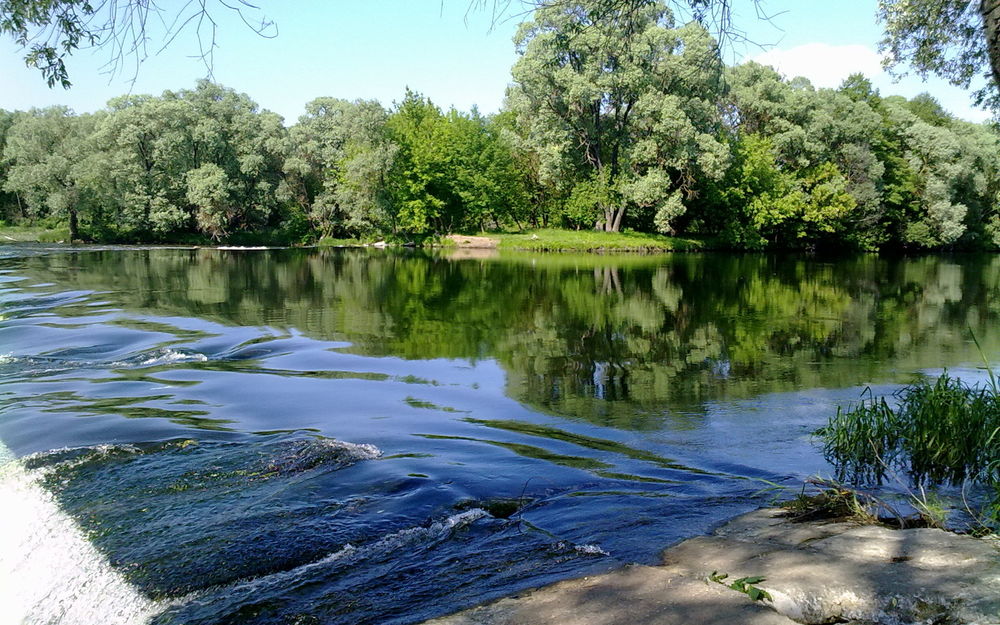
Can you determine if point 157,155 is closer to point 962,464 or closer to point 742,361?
point 742,361

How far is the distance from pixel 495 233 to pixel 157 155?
28.1 metres

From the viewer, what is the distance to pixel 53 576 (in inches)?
223

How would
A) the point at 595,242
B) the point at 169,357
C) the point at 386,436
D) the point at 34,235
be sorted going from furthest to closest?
the point at 34,235 → the point at 595,242 → the point at 169,357 → the point at 386,436

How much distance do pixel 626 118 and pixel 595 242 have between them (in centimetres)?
967

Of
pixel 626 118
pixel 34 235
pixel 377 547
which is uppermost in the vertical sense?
pixel 626 118

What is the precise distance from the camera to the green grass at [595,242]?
54.4m

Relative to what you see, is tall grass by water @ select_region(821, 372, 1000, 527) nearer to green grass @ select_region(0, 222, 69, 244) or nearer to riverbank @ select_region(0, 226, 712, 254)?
riverbank @ select_region(0, 226, 712, 254)

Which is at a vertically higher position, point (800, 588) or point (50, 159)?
point (50, 159)

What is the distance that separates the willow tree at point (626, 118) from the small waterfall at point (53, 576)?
43.2 m

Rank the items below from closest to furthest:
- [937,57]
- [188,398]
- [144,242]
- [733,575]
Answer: [733,575], [188,398], [937,57], [144,242]

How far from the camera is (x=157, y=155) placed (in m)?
54.6

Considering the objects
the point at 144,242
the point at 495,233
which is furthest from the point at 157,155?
the point at 495,233

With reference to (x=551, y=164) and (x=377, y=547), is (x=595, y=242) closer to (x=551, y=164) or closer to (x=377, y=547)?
(x=551, y=164)

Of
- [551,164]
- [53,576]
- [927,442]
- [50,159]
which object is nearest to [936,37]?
[927,442]
